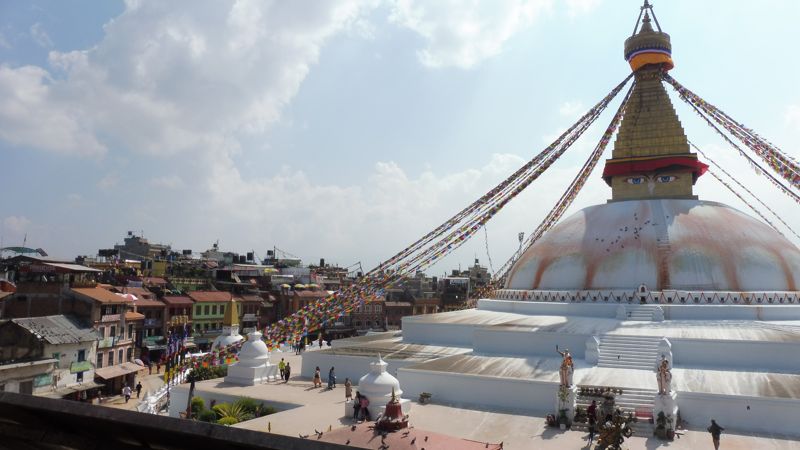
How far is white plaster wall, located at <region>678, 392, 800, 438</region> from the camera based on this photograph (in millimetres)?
10922

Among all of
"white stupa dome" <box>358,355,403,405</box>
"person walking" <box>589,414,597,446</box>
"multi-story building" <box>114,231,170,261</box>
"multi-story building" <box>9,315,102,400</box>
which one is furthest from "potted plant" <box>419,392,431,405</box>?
"multi-story building" <box>114,231,170,261</box>

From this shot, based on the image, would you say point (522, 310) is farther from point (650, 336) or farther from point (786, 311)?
point (786, 311)

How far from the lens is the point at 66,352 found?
73.3 ft

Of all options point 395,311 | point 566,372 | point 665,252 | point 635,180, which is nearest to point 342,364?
point 566,372

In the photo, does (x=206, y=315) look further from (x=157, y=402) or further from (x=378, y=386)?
(x=378, y=386)

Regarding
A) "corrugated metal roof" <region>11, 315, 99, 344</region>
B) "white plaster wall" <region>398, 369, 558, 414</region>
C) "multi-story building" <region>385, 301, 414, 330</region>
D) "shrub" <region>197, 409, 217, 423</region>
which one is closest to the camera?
"white plaster wall" <region>398, 369, 558, 414</region>

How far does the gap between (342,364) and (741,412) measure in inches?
389

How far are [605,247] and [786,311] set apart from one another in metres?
5.16

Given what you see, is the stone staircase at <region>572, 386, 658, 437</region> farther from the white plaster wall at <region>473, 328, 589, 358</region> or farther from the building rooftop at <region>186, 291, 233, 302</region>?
the building rooftop at <region>186, 291, 233, 302</region>

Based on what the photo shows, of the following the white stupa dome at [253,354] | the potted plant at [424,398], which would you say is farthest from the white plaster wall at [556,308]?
the white stupa dome at [253,354]

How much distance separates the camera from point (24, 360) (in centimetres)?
2067

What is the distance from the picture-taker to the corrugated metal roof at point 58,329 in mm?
→ 21438

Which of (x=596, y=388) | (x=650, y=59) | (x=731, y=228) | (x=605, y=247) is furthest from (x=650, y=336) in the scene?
(x=650, y=59)

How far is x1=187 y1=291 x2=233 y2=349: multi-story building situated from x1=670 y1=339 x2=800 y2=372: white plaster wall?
2790cm
